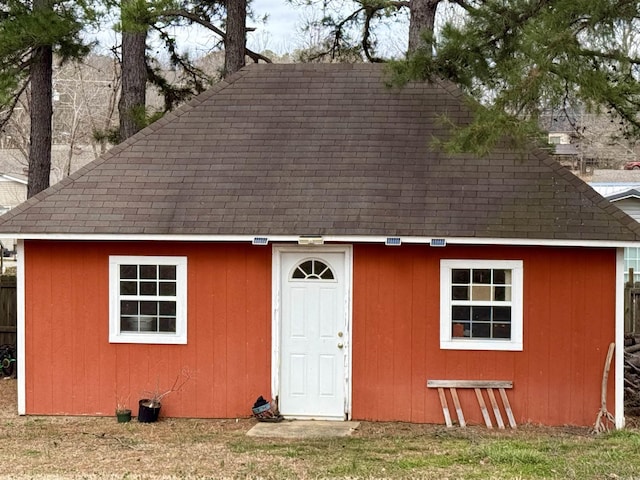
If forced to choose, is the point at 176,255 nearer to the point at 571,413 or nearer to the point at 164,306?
the point at 164,306

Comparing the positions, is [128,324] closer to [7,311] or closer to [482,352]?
[482,352]

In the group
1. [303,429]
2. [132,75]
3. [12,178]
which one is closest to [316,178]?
[303,429]

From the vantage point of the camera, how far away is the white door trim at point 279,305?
497 inches

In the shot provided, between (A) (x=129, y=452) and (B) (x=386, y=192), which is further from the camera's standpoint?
(B) (x=386, y=192)

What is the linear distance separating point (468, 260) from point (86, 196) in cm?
514

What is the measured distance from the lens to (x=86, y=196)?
13.0 m

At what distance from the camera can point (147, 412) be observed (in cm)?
1257

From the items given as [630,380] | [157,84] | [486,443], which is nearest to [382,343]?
[486,443]

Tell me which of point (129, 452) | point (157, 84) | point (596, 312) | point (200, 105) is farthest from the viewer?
point (157, 84)

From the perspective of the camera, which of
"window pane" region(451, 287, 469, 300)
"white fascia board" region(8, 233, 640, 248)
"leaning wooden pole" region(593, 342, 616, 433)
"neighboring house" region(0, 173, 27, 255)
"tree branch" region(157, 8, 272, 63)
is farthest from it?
"neighboring house" region(0, 173, 27, 255)

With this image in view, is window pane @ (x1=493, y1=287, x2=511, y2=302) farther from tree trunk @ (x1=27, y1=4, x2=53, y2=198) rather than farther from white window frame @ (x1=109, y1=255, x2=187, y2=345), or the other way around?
tree trunk @ (x1=27, y1=4, x2=53, y2=198)

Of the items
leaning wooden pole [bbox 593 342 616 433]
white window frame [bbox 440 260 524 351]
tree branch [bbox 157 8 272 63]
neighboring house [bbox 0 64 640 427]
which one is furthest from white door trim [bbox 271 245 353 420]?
tree branch [bbox 157 8 272 63]

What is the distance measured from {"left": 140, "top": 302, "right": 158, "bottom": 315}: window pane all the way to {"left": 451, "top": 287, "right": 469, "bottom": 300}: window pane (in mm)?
3922

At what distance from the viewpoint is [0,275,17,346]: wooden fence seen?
1728 cm
